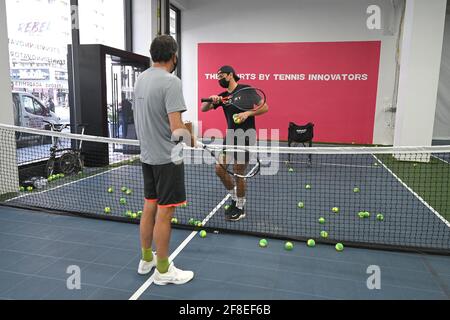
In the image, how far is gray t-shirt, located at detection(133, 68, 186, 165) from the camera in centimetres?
238

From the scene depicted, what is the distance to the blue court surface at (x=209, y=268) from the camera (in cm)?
256

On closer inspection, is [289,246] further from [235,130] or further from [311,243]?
[235,130]

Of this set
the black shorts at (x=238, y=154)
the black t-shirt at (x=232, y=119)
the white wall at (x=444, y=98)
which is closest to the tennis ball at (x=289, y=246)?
the black shorts at (x=238, y=154)

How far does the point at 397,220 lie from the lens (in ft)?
13.6

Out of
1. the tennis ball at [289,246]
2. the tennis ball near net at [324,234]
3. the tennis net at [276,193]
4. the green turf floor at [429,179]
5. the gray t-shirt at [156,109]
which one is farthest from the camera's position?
the green turf floor at [429,179]

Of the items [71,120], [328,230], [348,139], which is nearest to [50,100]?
[71,120]

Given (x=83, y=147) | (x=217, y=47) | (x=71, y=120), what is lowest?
(x=83, y=147)

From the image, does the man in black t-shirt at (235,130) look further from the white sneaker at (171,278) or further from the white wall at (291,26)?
the white wall at (291,26)

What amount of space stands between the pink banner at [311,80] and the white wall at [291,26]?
0.65 ft

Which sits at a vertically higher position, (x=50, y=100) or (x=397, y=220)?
(x=50, y=100)

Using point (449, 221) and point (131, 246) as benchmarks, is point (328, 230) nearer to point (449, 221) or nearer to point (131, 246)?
point (449, 221)

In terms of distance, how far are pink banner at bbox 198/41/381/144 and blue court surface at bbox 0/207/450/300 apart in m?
7.96

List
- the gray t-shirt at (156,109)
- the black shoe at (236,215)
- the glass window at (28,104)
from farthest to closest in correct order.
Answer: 1. the glass window at (28,104)
2. the black shoe at (236,215)
3. the gray t-shirt at (156,109)
